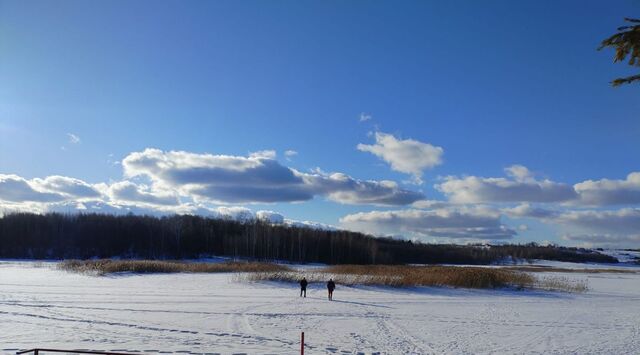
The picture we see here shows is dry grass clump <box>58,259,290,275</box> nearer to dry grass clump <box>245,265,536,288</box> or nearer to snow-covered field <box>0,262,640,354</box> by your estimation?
dry grass clump <box>245,265,536,288</box>

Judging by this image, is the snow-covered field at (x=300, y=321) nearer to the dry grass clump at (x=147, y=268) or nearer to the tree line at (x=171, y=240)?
the dry grass clump at (x=147, y=268)

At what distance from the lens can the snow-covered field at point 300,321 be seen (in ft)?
53.4

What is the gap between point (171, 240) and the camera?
4505 inches

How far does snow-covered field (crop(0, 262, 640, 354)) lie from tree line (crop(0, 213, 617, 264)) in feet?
228

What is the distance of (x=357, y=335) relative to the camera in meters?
18.5

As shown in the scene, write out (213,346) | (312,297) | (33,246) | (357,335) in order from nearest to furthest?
(213,346) < (357,335) < (312,297) < (33,246)

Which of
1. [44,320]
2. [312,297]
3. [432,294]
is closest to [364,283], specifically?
[432,294]

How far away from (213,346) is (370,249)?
10322 cm

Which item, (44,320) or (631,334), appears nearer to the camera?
(44,320)

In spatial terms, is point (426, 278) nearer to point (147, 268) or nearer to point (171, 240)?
point (147, 268)

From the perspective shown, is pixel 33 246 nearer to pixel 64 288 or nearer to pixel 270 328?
→ pixel 64 288

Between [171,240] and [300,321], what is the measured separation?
98247 millimetres

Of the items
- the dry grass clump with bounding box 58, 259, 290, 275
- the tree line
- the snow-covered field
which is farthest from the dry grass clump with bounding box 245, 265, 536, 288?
the tree line

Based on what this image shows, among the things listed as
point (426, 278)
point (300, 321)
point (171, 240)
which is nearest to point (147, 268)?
point (426, 278)
